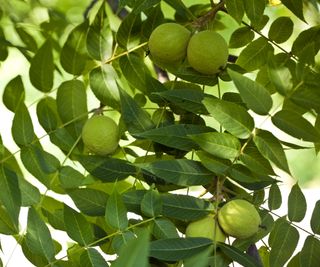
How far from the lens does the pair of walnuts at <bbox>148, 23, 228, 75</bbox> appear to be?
109cm

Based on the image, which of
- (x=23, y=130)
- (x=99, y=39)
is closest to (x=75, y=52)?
(x=99, y=39)

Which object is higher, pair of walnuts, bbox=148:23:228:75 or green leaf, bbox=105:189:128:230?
pair of walnuts, bbox=148:23:228:75

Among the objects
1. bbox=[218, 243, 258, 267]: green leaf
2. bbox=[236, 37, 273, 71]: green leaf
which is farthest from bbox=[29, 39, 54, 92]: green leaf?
bbox=[218, 243, 258, 267]: green leaf

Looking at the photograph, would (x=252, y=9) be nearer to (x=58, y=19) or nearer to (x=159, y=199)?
(x=159, y=199)

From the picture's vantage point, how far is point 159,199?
98 centimetres

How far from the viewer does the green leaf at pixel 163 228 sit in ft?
3.22

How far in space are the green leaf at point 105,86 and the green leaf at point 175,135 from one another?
185mm

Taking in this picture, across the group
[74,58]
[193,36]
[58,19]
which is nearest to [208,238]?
[193,36]

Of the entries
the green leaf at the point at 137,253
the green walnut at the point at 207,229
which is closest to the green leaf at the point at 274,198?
the green walnut at the point at 207,229

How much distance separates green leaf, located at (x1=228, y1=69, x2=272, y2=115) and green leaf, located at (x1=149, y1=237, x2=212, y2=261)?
21 centimetres

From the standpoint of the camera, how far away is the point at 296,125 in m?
0.94

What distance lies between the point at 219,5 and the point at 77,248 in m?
0.49

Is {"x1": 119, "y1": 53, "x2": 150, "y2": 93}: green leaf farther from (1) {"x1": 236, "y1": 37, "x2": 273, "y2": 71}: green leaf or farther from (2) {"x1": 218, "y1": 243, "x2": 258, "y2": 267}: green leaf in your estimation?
(2) {"x1": 218, "y1": 243, "x2": 258, "y2": 267}: green leaf

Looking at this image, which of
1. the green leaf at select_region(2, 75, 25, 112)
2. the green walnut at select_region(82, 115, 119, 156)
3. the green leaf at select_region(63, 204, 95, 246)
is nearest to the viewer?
the green leaf at select_region(63, 204, 95, 246)
